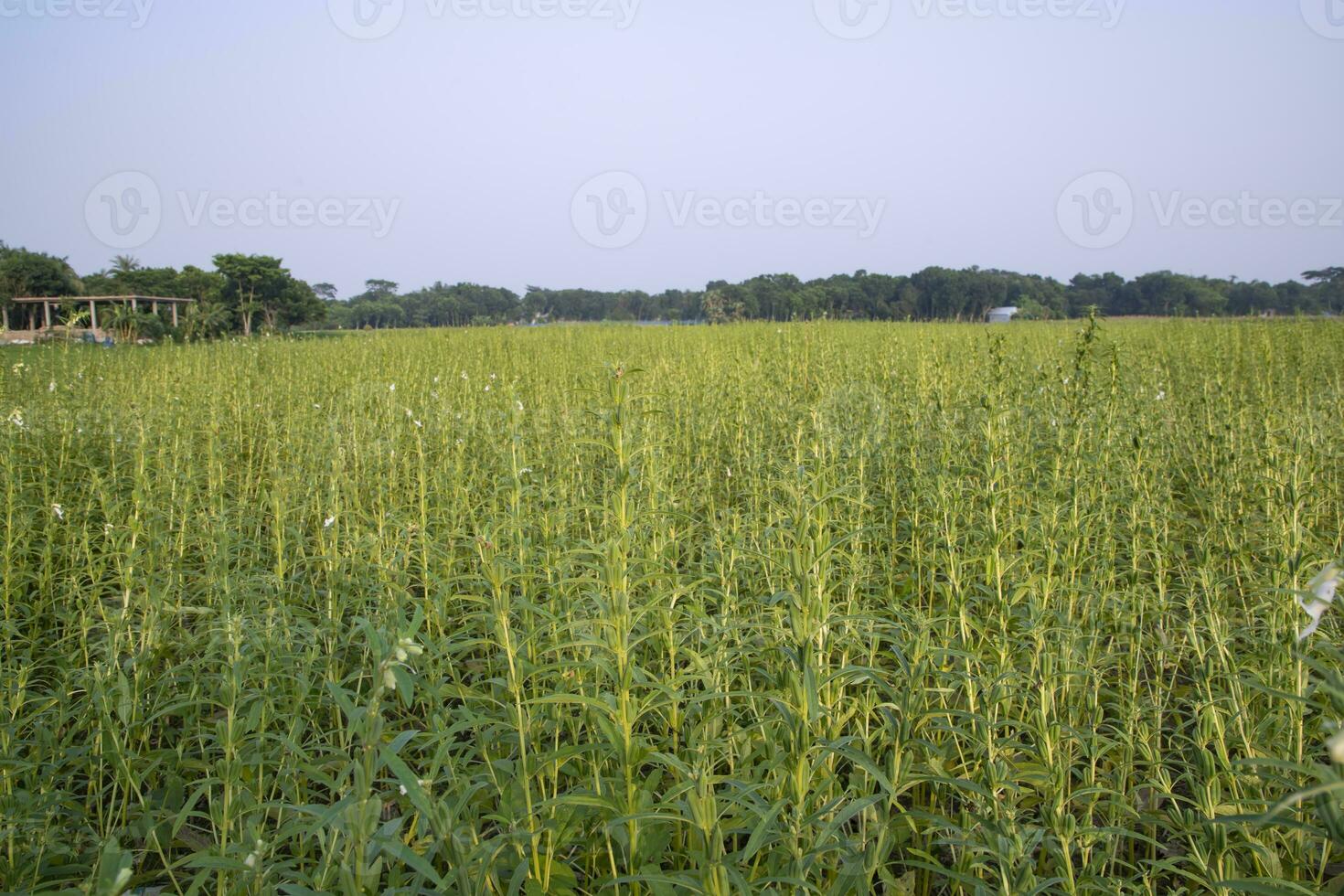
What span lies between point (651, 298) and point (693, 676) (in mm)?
43241

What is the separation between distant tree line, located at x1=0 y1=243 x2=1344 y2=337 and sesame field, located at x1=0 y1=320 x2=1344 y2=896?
27.4 meters

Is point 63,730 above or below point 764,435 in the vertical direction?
below

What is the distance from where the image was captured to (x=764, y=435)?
245 inches

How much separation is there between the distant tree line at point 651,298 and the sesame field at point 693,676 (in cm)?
2738

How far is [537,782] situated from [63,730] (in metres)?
2.05

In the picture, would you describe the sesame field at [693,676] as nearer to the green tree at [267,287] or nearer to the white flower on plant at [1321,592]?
the white flower on plant at [1321,592]

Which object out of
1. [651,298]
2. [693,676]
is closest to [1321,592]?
[693,676]

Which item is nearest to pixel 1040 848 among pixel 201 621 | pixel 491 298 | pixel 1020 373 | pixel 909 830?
pixel 909 830

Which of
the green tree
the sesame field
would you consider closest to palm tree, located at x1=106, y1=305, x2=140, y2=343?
the sesame field

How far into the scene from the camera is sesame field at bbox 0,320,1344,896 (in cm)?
177

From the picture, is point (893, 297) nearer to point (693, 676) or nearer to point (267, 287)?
point (267, 287)

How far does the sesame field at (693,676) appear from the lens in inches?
69.9

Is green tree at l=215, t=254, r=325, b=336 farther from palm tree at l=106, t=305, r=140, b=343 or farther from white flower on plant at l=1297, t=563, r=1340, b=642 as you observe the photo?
white flower on plant at l=1297, t=563, r=1340, b=642

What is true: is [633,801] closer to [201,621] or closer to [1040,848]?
[1040,848]
